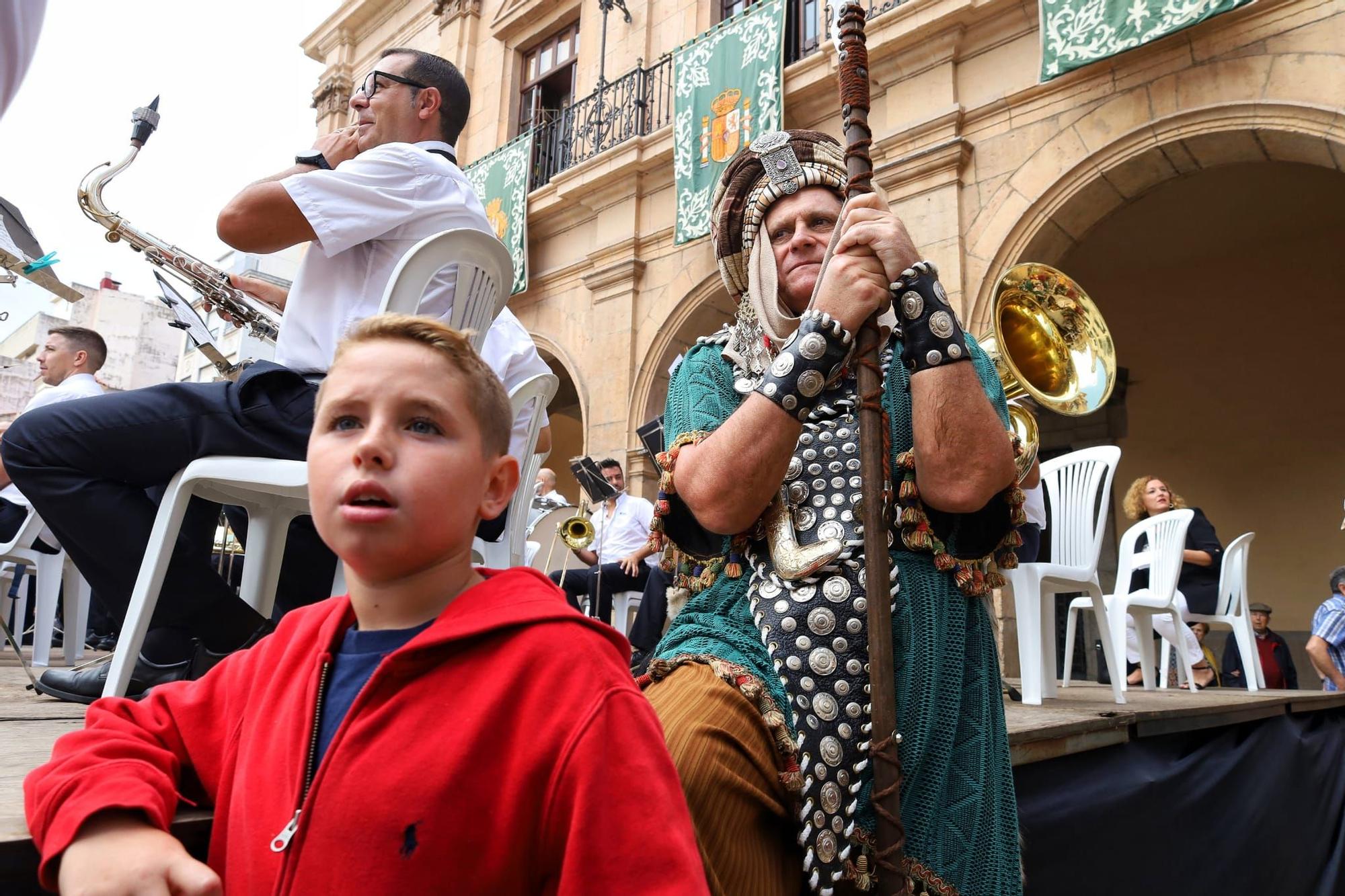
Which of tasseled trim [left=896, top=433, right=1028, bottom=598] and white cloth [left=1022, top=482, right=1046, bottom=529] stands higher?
white cloth [left=1022, top=482, right=1046, bottom=529]

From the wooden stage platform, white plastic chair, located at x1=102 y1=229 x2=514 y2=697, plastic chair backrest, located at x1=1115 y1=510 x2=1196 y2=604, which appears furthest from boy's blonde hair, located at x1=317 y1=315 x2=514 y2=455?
plastic chair backrest, located at x1=1115 y1=510 x2=1196 y2=604

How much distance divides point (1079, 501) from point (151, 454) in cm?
414

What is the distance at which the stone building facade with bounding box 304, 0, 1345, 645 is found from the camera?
5.97 meters

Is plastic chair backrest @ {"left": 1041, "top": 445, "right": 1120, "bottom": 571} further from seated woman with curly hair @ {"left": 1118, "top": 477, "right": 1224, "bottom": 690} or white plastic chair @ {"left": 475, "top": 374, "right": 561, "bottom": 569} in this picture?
white plastic chair @ {"left": 475, "top": 374, "right": 561, "bottom": 569}

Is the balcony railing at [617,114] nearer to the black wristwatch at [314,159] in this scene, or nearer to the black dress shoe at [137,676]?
the black wristwatch at [314,159]

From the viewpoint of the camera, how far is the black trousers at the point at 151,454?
192 centimetres

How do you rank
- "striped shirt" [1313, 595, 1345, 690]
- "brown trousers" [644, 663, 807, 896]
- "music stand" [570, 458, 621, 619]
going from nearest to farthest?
"brown trousers" [644, 663, 807, 896] → "music stand" [570, 458, 621, 619] → "striped shirt" [1313, 595, 1345, 690]

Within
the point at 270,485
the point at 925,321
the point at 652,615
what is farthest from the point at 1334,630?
the point at 270,485

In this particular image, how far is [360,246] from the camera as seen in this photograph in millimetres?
2234

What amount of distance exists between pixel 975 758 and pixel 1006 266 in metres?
5.95

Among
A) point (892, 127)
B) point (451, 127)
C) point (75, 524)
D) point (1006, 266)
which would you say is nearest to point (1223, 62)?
point (1006, 266)

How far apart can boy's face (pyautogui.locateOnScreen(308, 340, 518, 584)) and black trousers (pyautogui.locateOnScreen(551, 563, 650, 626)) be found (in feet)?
18.0

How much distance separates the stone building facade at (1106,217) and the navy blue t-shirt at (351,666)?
6.24 metres

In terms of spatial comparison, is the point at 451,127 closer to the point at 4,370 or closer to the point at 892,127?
the point at 892,127
